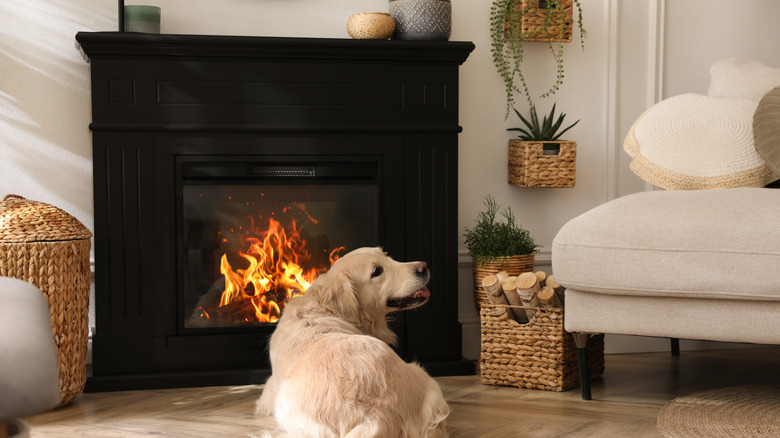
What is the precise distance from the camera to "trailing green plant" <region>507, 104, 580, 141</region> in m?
2.95

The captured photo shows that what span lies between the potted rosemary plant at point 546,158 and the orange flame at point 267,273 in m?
0.79

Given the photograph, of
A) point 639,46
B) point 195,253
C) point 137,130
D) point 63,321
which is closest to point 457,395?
point 195,253

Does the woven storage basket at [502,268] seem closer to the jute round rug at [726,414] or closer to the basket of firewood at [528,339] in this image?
the basket of firewood at [528,339]

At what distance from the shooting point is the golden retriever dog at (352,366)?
1.63 metres

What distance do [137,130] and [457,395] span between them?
1.40 m

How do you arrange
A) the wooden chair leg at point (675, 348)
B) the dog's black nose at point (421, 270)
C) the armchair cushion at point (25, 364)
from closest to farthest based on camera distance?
the armchair cushion at point (25, 364), the dog's black nose at point (421, 270), the wooden chair leg at point (675, 348)

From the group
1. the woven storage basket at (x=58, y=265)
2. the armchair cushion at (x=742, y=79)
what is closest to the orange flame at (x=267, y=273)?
the woven storage basket at (x=58, y=265)

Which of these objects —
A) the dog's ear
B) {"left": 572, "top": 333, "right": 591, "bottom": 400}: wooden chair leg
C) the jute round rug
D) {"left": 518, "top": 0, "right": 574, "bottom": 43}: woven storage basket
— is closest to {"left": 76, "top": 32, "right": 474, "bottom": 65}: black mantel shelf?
{"left": 518, "top": 0, "right": 574, "bottom": 43}: woven storage basket

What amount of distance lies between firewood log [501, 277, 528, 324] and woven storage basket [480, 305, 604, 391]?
4 centimetres

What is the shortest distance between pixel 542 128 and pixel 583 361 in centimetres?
108

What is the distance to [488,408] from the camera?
2.27 metres

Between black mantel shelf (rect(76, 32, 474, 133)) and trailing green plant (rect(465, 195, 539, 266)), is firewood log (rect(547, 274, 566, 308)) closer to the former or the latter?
trailing green plant (rect(465, 195, 539, 266))

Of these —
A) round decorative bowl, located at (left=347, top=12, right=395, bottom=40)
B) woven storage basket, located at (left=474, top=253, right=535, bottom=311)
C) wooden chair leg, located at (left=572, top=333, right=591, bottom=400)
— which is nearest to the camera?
wooden chair leg, located at (left=572, top=333, right=591, bottom=400)

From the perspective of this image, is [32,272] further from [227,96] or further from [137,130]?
[227,96]
